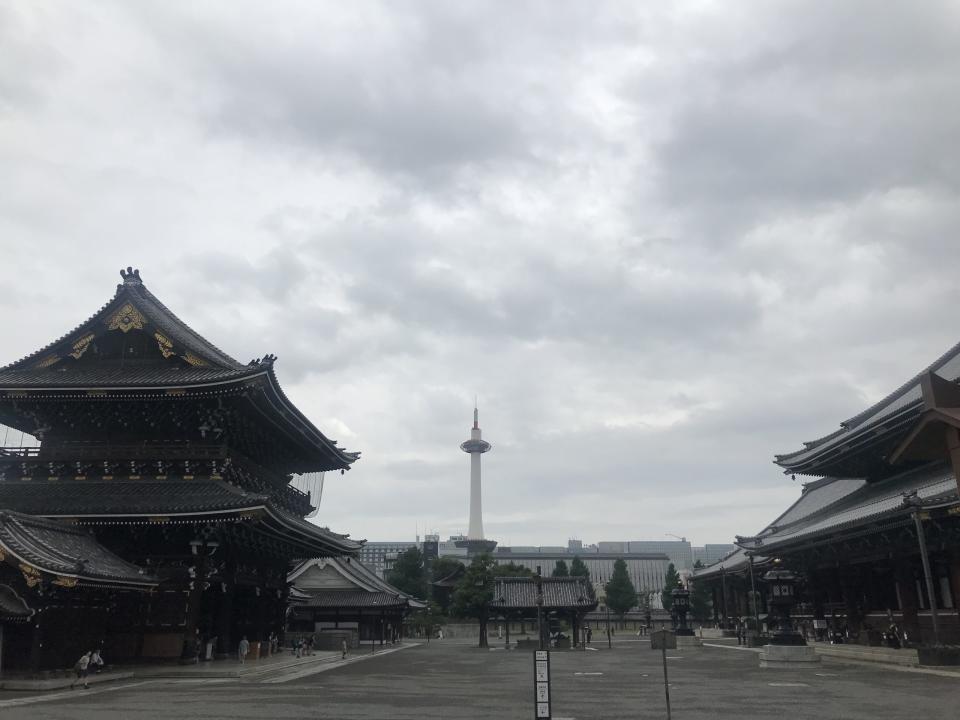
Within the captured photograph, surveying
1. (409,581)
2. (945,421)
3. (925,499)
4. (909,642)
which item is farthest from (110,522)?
(409,581)

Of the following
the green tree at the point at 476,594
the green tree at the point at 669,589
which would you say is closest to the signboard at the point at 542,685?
the green tree at the point at 476,594

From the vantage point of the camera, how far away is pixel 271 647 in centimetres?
3959

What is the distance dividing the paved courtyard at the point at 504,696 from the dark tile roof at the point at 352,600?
29299 mm

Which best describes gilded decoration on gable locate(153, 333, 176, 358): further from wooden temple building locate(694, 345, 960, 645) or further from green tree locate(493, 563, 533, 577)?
green tree locate(493, 563, 533, 577)

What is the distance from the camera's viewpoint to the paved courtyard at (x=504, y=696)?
19797 mm

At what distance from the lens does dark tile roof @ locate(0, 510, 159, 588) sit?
77.4 feet

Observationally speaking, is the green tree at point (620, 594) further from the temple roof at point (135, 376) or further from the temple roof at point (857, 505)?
the temple roof at point (135, 376)

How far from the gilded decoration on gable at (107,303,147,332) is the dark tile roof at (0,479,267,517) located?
693 centimetres

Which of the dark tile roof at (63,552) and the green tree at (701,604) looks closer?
the dark tile roof at (63,552)

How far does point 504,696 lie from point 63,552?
51.2 ft

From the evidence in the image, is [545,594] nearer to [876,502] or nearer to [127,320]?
[876,502]

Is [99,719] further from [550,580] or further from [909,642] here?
[550,580]

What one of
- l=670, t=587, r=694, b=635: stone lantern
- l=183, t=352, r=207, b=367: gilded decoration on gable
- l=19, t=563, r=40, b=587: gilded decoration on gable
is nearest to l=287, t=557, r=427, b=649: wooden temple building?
l=670, t=587, r=694, b=635: stone lantern

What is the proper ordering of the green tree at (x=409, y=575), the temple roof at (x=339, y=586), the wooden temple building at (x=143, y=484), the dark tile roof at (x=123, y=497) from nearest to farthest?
the wooden temple building at (x=143, y=484) < the dark tile roof at (x=123, y=497) < the temple roof at (x=339, y=586) < the green tree at (x=409, y=575)
